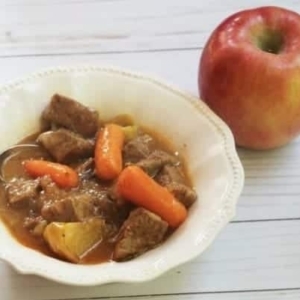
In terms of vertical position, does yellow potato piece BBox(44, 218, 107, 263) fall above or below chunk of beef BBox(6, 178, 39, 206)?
below

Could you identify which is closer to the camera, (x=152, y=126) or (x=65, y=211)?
(x=65, y=211)

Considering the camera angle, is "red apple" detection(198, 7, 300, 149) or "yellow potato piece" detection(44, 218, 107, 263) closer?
"yellow potato piece" detection(44, 218, 107, 263)

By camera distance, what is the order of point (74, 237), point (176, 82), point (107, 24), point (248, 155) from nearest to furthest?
point (74, 237) → point (248, 155) → point (176, 82) → point (107, 24)

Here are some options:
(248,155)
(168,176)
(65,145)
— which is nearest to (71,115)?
(65,145)

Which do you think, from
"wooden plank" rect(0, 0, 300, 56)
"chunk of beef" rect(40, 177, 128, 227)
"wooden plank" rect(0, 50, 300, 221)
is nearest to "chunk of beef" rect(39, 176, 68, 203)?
"chunk of beef" rect(40, 177, 128, 227)

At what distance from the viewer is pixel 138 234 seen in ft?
3.06

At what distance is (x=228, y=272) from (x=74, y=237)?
8.0 inches

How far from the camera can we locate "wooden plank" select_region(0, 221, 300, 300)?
95cm

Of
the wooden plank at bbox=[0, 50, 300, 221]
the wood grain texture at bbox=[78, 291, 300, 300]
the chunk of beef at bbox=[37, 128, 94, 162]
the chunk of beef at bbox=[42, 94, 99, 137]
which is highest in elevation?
the chunk of beef at bbox=[42, 94, 99, 137]

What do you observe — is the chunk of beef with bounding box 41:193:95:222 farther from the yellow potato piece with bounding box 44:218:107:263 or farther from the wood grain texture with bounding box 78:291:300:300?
the wood grain texture with bounding box 78:291:300:300

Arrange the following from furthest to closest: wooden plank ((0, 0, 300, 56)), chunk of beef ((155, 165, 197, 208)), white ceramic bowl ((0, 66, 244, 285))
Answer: wooden plank ((0, 0, 300, 56)), chunk of beef ((155, 165, 197, 208)), white ceramic bowl ((0, 66, 244, 285))

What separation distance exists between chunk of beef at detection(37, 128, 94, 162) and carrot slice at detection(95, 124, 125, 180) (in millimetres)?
18

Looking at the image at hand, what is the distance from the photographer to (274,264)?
994mm

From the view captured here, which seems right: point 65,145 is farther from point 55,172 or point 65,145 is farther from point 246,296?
point 246,296
